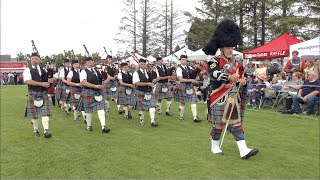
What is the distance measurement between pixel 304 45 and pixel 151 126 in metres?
6.55

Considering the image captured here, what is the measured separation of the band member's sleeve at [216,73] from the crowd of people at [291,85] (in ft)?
16.8

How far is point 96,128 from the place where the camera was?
8344 millimetres

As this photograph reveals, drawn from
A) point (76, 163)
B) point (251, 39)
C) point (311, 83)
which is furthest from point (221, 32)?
point (251, 39)

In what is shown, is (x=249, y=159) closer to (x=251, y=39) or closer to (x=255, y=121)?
(x=255, y=121)

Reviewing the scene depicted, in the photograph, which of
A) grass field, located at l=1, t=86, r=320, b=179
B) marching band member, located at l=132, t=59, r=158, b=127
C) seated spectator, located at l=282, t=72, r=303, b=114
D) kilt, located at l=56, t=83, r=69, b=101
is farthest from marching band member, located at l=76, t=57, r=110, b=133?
seated spectator, located at l=282, t=72, r=303, b=114

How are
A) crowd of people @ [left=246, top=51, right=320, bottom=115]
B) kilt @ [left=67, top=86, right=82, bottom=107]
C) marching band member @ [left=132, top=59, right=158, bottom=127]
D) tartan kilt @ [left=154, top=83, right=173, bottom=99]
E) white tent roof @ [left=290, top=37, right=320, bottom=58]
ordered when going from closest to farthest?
marching band member @ [left=132, top=59, right=158, bottom=127] → crowd of people @ [left=246, top=51, right=320, bottom=115] → kilt @ [left=67, top=86, right=82, bottom=107] → tartan kilt @ [left=154, top=83, right=173, bottom=99] → white tent roof @ [left=290, top=37, right=320, bottom=58]

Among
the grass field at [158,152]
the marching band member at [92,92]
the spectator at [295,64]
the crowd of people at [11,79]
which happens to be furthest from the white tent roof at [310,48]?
the crowd of people at [11,79]

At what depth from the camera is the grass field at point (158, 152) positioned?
472cm

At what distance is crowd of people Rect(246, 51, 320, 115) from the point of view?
9.21m

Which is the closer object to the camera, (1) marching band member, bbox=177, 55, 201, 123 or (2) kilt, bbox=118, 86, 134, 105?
(1) marching band member, bbox=177, 55, 201, 123

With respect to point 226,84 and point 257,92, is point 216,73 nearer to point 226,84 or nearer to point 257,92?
point 226,84

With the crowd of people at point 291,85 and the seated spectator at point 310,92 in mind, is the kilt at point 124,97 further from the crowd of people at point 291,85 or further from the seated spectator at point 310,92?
the seated spectator at point 310,92

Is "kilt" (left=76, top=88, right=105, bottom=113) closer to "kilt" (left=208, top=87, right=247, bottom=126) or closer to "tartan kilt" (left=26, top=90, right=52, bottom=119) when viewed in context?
"tartan kilt" (left=26, top=90, right=52, bottom=119)

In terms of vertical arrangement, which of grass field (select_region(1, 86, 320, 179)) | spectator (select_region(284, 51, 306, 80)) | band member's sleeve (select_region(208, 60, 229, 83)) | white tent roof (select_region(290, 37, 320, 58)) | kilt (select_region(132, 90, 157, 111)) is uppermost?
white tent roof (select_region(290, 37, 320, 58))
